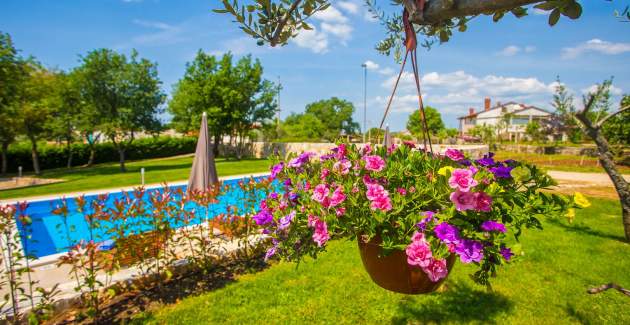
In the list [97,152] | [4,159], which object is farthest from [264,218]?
[97,152]

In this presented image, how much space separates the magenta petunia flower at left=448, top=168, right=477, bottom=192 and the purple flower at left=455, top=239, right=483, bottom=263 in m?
0.26

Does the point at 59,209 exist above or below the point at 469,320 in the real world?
above

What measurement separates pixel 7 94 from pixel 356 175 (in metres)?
22.7

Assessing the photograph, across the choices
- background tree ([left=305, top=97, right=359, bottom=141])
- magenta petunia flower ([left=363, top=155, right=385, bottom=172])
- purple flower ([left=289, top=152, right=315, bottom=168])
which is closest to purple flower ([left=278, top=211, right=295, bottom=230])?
purple flower ([left=289, top=152, right=315, bottom=168])

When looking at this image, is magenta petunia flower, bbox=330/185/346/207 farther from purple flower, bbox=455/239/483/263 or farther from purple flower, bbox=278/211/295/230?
purple flower, bbox=455/239/483/263

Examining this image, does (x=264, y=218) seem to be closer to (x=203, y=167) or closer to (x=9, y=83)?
(x=203, y=167)

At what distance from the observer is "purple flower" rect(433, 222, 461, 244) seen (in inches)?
48.7

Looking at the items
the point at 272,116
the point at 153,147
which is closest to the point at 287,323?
the point at 272,116

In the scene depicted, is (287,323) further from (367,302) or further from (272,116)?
(272,116)

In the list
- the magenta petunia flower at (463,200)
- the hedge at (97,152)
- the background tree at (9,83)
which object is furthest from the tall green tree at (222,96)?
the magenta petunia flower at (463,200)

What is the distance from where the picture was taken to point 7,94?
55.8ft

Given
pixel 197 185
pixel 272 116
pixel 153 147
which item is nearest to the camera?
pixel 197 185

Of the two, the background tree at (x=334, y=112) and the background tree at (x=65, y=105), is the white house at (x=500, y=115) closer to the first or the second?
the background tree at (x=334, y=112)

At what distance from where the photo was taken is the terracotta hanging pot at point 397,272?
1.55m
